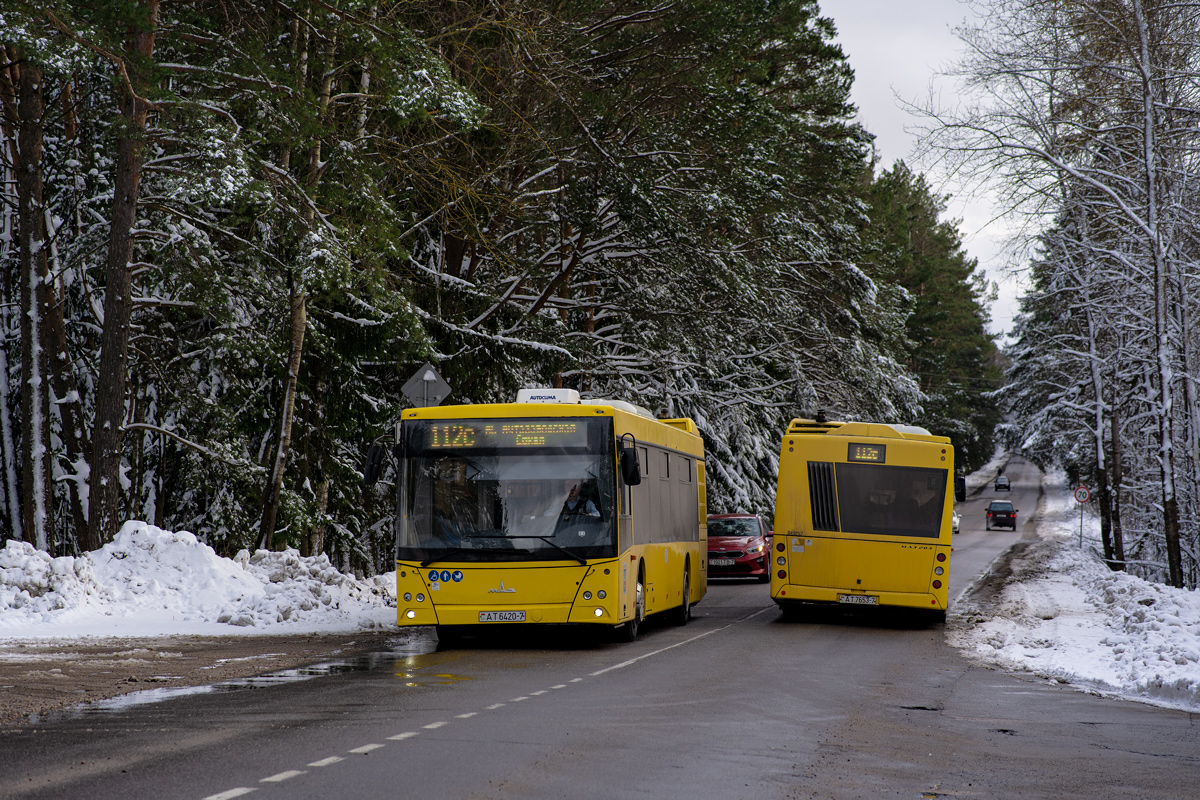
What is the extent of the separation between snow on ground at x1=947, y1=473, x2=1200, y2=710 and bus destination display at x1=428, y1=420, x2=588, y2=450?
224 inches

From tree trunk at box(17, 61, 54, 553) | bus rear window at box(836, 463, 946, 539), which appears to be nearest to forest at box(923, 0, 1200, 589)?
bus rear window at box(836, 463, 946, 539)

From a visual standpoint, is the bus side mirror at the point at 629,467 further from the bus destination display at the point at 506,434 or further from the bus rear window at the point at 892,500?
the bus rear window at the point at 892,500

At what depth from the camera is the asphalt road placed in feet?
23.2

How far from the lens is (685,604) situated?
20.9m

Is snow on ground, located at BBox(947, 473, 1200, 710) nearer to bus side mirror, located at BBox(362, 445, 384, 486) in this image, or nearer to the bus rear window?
the bus rear window

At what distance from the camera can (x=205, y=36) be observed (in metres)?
17.3

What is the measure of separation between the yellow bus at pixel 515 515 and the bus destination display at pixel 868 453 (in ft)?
17.5

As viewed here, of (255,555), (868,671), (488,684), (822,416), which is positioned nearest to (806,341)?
(822,416)

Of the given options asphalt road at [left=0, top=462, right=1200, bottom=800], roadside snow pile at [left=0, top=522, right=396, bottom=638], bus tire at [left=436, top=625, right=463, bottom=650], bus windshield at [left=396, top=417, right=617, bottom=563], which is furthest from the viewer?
bus tire at [left=436, top=625, right=463, bottom=650]

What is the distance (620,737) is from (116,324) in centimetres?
1184

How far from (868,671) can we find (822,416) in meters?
7.68

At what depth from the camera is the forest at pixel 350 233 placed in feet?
56.5

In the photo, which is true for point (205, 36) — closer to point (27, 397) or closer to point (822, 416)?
point (27, 397)

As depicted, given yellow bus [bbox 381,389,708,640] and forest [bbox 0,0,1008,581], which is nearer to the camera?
yellow bus [bbox 381,389,708,640]
